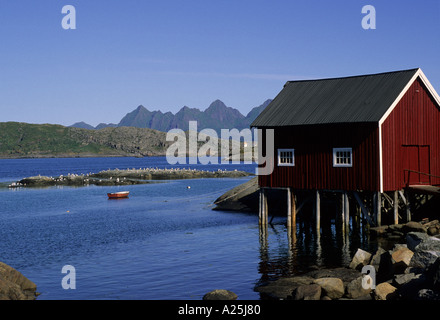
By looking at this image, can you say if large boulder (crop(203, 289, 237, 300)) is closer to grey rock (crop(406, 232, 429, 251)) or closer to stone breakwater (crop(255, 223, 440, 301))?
stone breakwater (crop(255, 223, 440, 301))

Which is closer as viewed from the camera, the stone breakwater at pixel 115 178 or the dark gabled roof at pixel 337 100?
the dark gabled roof at pixel 337 100

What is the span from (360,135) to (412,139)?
4.20 m

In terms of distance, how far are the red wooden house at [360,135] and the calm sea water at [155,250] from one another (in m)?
4.31

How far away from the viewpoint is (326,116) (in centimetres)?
3547

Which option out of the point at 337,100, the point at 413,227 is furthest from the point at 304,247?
the point at 337,100

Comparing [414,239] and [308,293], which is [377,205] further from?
[308,293]

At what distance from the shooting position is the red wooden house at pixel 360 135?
110 ft

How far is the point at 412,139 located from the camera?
3541 cm

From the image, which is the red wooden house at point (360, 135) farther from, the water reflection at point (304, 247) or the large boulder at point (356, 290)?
the large boulder at point (356, 290)

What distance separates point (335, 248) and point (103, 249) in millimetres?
15207

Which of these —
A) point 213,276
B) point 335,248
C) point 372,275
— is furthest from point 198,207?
point 372,275

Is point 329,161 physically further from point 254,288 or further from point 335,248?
point 254,288

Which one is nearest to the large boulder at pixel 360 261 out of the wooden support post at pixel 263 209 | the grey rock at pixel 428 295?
the grey rock at pixel 428 295

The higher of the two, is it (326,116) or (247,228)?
(326,116)
